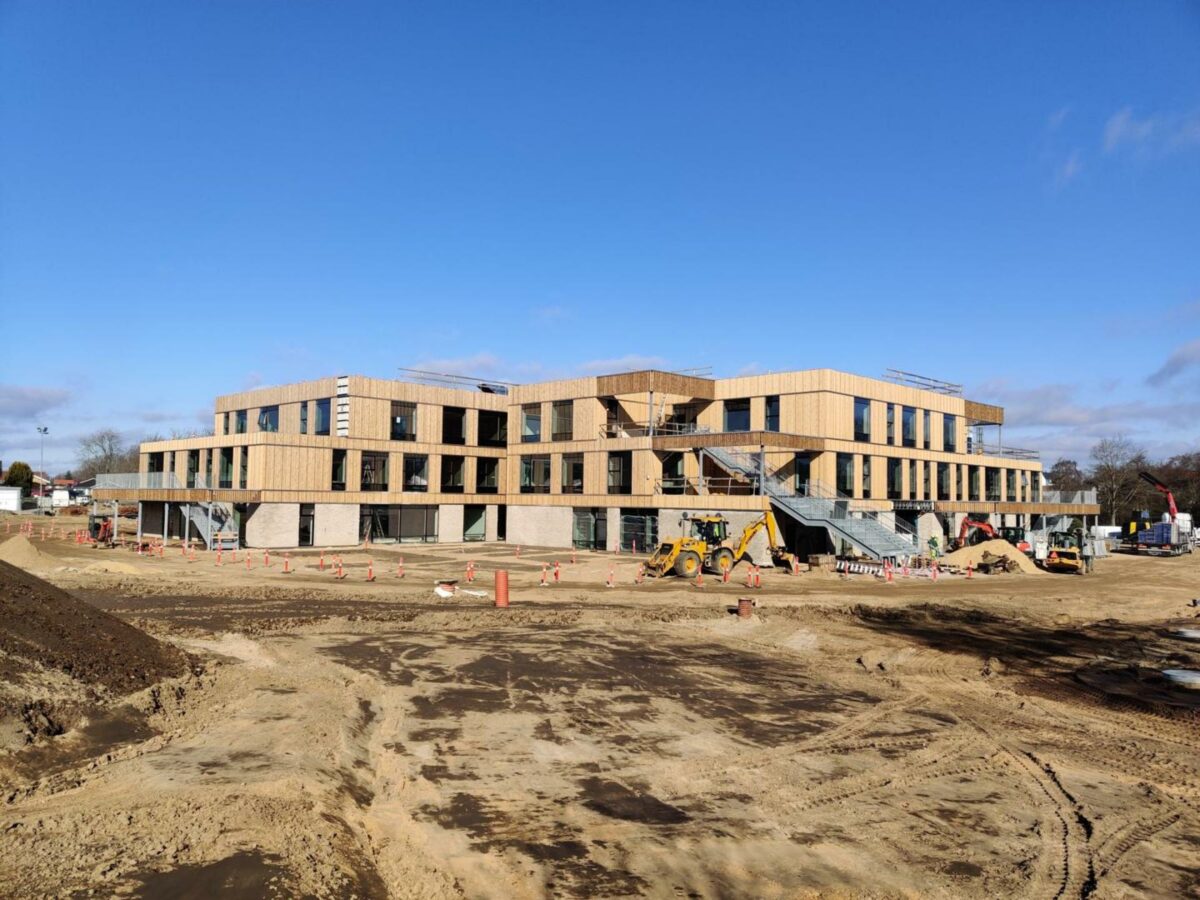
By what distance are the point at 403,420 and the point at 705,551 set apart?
2529 cm

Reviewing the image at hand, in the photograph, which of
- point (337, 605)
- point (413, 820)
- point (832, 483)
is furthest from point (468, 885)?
point (832, 483)

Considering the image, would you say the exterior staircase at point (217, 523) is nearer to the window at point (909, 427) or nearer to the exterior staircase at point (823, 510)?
the exterior staircase at point (823, 510)

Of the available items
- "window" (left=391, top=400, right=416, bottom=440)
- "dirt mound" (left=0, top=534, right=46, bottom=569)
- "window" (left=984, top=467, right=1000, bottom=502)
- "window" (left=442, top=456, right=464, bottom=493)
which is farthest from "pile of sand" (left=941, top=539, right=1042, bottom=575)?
"dirt mound" (left=0, top=534, right=46, bottom=569)

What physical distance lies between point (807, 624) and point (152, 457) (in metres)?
51.7

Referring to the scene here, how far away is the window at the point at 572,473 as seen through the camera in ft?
167

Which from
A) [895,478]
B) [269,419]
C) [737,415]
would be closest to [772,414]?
[737,415]

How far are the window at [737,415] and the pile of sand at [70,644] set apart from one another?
37275 mm

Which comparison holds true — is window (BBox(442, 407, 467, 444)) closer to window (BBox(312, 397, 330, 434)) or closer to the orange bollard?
window (BBox(312, 397, 330, 434))

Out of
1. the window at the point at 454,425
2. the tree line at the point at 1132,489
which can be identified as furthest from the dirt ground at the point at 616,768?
the tree line at the point at 1132,489

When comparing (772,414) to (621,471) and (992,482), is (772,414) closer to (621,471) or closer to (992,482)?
(621,471)

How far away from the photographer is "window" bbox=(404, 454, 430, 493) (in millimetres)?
52406

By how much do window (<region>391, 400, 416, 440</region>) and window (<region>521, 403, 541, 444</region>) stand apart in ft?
23.9

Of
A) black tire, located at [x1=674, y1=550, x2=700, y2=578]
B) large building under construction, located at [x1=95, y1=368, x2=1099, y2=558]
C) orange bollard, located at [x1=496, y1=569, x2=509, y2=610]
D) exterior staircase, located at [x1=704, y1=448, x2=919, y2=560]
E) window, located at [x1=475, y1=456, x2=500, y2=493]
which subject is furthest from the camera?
window, located at [x1=475, y1=456, x2=500, y2=493]

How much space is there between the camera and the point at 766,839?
8570mm
